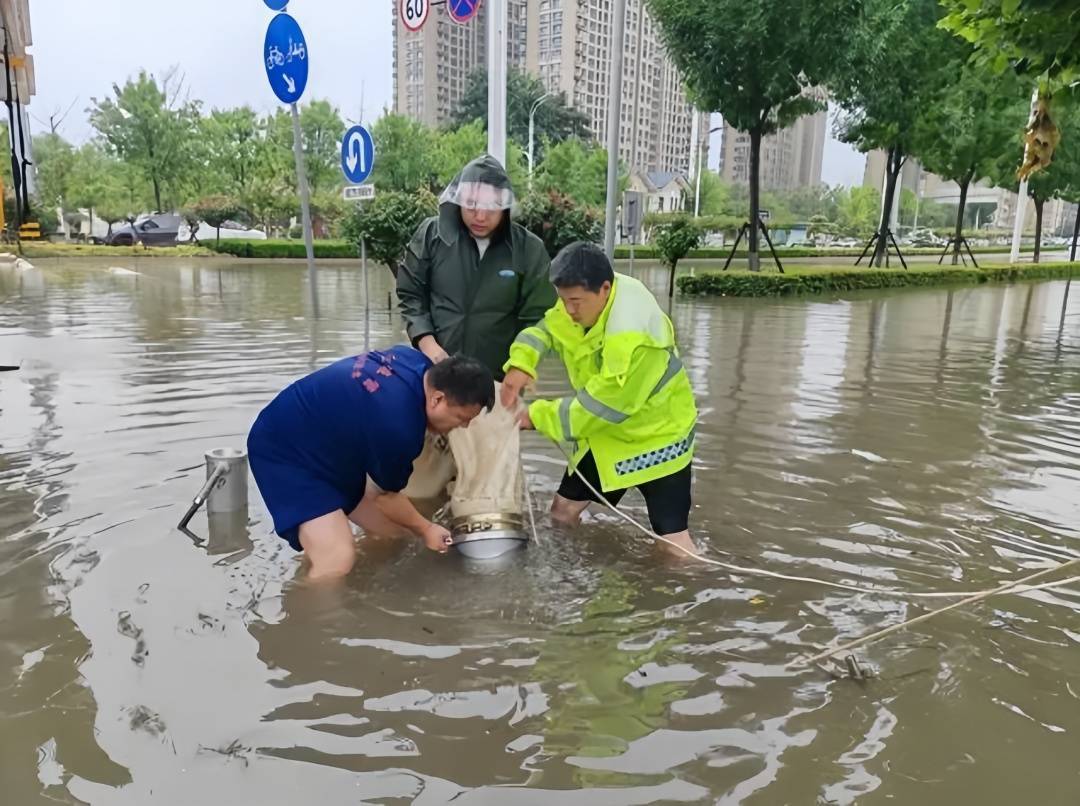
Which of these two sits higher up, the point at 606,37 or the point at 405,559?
the point at 606,37

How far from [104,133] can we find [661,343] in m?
40.6

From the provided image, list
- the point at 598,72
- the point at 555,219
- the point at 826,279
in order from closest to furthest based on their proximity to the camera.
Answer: the point at 555,219
the point at 826,279
the point at 598,72

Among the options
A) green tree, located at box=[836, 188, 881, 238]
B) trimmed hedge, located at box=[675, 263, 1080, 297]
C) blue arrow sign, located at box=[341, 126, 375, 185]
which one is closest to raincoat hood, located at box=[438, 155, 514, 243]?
blue arrow sign, located at box=[341, 126, 375, 185]

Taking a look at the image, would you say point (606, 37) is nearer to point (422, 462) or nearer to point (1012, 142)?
point (1012, 142)

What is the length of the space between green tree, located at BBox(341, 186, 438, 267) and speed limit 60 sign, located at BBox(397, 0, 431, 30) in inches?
152

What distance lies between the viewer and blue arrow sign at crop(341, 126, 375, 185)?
892 cm

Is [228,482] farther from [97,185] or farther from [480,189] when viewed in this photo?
[97,185]

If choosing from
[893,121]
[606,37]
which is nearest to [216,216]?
[893,121]

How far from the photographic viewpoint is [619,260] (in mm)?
37594

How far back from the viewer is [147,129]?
36188 millimetres

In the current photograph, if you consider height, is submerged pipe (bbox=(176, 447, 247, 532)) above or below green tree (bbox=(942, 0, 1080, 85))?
below

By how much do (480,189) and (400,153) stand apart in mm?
42473

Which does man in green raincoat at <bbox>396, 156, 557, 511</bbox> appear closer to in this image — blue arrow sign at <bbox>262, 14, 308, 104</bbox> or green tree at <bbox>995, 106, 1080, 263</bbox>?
blue arrow sign at <bbox>262, 14, 308, 104</bbox>

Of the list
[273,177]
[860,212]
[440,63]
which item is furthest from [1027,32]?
[860,212]
